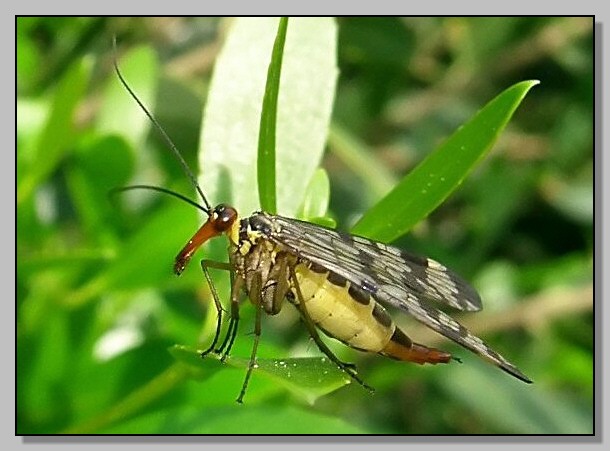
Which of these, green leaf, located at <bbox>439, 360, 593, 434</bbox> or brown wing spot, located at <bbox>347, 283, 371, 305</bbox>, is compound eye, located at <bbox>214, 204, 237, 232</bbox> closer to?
→ brown wing spot, located at <bbox>347, 283, 371, 305</bbox>

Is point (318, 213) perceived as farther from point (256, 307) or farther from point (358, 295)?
point (358, 295)

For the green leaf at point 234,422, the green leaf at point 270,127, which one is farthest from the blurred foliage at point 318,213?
the green leaf at point 270,127

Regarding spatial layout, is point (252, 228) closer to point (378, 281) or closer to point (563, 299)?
point (378, 281)

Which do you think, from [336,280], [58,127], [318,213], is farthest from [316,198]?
[58,127]

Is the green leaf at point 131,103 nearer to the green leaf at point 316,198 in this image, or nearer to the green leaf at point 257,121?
the green leaf at point 257,121

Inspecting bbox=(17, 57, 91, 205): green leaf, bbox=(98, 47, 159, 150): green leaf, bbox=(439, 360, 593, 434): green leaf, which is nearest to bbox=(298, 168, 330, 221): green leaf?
bbox=(17, 57, 91, 205): green leaf

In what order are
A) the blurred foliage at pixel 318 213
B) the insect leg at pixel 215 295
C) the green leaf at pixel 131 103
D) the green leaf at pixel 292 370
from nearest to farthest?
the green leaf at pixel 292 370 < the insect leg at pixel 215 295 < the blurred foliage at pixel 318 213 < the green leaf at pixel 131 103

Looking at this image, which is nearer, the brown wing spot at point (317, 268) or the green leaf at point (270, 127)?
the green leaf at point (270, 127)

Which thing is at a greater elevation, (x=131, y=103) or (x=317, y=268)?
(x=131, y=103)
